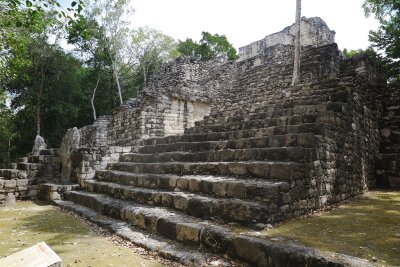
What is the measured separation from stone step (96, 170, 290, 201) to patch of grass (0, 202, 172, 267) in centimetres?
145

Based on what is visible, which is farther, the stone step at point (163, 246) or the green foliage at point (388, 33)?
the green foliage at point (388, 33)

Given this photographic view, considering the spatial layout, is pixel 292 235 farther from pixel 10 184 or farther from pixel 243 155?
pixel 10 184

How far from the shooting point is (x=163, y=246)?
3.80 metres

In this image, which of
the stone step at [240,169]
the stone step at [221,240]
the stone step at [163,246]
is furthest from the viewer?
the stone step at [240,169]

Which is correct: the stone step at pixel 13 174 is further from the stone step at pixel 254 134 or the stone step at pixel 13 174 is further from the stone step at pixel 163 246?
the stone step at pixel 163 246

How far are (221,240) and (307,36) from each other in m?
22.5

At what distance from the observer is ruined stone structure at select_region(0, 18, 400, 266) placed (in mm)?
3711

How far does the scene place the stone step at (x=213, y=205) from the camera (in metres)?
3.72

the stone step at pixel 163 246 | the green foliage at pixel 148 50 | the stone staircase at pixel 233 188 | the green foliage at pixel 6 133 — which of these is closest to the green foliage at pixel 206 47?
the green foliage at pixel 148 50

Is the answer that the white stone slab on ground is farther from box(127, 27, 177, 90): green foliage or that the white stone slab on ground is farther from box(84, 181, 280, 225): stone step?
box(127, 27, 177, 90): green foliage

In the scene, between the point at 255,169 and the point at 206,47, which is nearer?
the point at 255,169

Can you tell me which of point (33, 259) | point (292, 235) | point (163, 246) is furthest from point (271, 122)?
point (33, 259)

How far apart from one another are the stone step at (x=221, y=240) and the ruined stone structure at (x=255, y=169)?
0.04 feet

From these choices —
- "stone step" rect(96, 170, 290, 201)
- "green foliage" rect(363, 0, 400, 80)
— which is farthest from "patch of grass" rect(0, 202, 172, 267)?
"green foliage" rect(363, 0, 400, 80)
